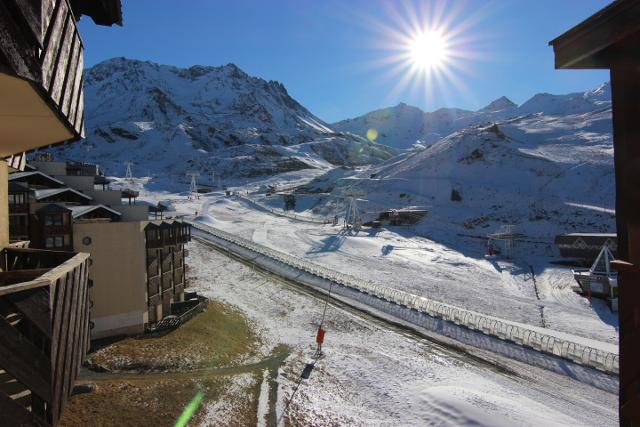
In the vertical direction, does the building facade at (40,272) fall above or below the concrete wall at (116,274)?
above

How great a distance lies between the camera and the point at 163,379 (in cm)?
1914

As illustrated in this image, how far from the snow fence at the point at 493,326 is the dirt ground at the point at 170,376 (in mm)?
13213

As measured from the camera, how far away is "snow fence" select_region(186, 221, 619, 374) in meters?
23.9

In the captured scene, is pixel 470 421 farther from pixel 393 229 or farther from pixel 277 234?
pixel 393 229

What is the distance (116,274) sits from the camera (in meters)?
24.9

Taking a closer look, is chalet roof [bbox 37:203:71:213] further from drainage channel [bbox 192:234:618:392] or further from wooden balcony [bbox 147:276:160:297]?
drainage channel [bbox 192:234:618:392]

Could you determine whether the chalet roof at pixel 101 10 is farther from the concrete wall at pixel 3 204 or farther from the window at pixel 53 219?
the window at pixel 53 219

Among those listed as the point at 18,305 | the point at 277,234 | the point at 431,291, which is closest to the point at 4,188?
the point at 18,305

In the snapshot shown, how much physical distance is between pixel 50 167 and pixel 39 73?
3257 centimetres

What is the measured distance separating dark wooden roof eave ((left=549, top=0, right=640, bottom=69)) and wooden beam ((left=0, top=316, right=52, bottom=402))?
4970mm

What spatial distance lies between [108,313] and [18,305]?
81.6ft

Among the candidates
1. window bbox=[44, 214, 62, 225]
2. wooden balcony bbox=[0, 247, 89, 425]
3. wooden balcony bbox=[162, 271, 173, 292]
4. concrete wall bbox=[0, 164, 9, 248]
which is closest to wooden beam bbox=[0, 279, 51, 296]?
wooden balcony bbox=[0, 247, 89, 425]

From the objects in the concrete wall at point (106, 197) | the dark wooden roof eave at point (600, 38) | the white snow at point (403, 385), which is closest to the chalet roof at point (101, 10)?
the dark wooden roof eave at point (600, 38)

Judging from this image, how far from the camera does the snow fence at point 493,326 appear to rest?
23.9 m
